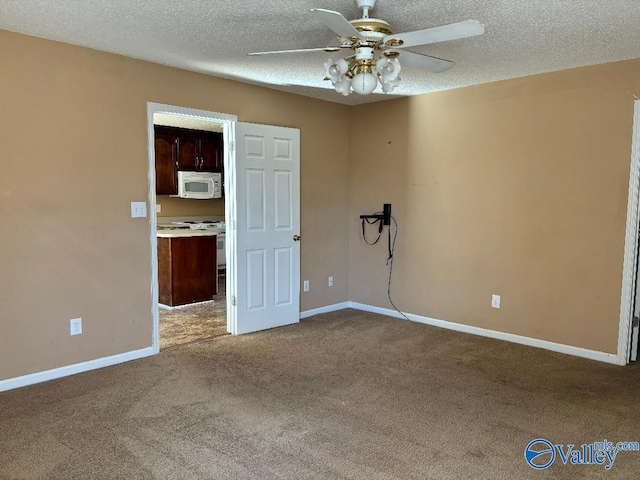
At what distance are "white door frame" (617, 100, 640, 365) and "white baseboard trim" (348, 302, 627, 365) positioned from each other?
0.12m

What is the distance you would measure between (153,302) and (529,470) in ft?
9.82

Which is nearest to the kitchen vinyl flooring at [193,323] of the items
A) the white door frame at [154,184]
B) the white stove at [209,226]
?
the white door frame at [154,184]

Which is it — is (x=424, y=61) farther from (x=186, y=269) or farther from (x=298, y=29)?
(x=186, y=269)

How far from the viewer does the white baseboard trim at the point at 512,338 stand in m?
3.87

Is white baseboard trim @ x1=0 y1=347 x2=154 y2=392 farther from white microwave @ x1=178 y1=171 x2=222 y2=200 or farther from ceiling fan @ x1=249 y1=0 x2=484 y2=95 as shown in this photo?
white microwave @ x1=178 y1=171 x2=222 y2=200

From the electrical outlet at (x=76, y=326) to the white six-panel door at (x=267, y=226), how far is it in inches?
55.0

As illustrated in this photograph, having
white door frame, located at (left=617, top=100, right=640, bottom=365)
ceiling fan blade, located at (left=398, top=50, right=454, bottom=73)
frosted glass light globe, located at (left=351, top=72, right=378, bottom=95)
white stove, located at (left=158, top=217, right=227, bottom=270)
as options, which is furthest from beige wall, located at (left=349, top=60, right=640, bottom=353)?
white stove, located at (left=158, top=217, right=227, bottom=270)

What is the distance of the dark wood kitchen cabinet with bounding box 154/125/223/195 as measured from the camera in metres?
6.98

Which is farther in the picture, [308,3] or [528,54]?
[528,54]

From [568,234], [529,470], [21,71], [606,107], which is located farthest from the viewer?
[568,234]

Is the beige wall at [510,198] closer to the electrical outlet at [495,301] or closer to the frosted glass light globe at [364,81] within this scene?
the electrical outlet at [495,301]

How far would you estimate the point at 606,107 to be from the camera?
3.75m

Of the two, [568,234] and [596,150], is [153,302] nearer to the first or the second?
[568,234]

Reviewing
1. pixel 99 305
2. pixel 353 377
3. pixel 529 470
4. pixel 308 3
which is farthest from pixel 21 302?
pixel 529 470
